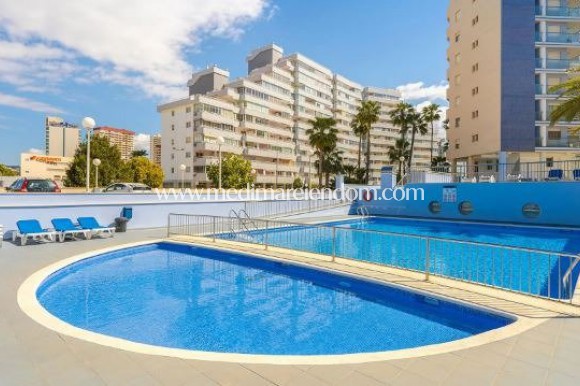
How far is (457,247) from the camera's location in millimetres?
14430

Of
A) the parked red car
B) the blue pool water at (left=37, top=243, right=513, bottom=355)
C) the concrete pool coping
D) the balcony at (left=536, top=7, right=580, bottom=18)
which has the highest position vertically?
the balcony at (left=536, top=7, right=580, bottom=18)

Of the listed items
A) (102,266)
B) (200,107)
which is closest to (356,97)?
(200,107)

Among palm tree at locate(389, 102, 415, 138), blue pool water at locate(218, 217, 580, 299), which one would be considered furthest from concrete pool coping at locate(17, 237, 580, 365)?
palm tree at locate(389, 102, 415, 138)

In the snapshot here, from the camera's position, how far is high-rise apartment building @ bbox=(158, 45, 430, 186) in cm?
6481

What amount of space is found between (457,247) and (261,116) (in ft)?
211

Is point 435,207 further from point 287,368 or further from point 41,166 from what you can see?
point 41,166

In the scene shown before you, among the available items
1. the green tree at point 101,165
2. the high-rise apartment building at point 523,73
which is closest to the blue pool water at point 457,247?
the high-rise apartment building at point 523,73

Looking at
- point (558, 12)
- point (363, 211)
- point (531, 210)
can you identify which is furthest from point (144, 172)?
point (558, 12)

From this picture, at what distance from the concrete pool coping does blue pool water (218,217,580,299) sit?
3.74 feet

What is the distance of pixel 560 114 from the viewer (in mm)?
16906

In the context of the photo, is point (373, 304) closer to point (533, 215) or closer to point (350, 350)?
point (350, 350)

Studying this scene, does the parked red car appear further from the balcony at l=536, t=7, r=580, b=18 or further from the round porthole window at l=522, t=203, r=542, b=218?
the balcony at l=536, t=7, r=580, b=18

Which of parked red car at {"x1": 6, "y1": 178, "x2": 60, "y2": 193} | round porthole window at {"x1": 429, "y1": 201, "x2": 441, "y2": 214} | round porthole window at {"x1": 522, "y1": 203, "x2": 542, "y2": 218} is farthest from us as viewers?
round porthole window at {"x1": 429, "y1": 201, "x2": 441, "y2": 214}

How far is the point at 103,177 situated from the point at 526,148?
53.2 meters
